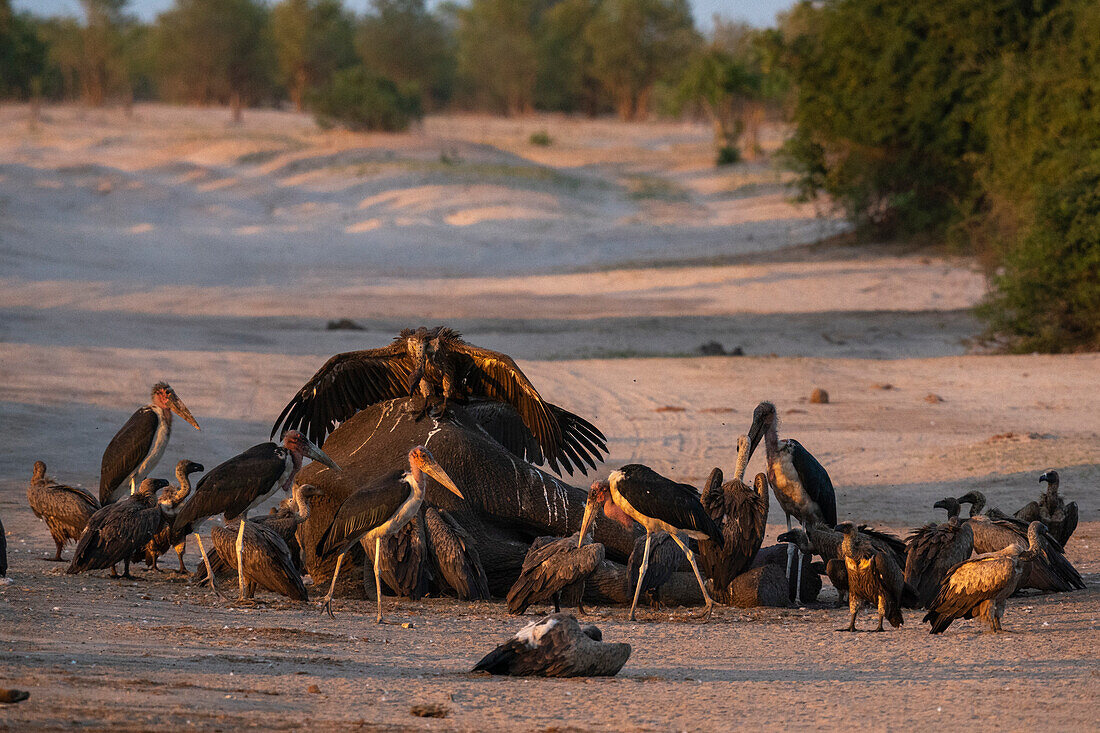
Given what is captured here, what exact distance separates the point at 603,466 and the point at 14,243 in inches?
955

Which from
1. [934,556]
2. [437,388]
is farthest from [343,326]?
[934,556]

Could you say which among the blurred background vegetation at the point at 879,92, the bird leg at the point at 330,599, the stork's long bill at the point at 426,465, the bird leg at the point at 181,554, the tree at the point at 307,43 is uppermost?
the tree at the point at 307,43

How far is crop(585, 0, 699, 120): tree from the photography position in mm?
82562

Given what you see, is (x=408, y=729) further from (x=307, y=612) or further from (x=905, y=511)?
(x=905, y=511)

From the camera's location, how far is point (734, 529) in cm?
858

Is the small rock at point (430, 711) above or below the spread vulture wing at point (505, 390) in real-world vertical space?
below

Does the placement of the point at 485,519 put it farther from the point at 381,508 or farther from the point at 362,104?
the point at 362,104

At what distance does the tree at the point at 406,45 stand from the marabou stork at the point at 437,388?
7727cm

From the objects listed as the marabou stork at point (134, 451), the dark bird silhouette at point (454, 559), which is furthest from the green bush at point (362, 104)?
the dark bird silhouette at point (454, 559)

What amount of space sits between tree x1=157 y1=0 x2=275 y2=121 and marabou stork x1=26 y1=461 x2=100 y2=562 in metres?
70.5

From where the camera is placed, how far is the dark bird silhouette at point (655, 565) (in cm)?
836

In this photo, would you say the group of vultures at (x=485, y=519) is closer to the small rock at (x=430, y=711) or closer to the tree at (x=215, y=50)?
the small rock at (x=430, y=711)

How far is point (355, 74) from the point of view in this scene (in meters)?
57.2

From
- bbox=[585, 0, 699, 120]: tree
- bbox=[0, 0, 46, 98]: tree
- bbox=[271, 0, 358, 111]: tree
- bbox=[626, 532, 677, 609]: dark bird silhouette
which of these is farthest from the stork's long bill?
bbox=[585, 0, 699, 120]: tree
